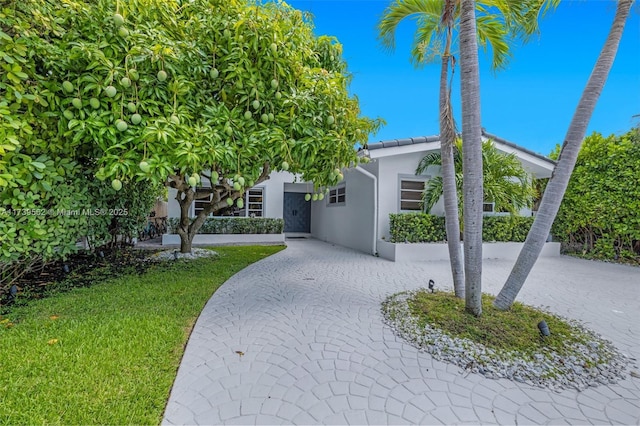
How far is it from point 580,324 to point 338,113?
5171 millimetres

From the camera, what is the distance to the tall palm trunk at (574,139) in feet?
12.5

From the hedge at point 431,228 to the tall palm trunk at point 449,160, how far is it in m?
4.80

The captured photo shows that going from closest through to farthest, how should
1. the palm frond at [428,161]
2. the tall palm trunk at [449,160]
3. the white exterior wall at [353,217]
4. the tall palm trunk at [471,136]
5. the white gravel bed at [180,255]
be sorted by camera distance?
the tall palm trunk at [471,136], the tall palm trunk at [449,160], the white gravel bed at [180,255], the palm frond at [428,161], the white exterior wall at [353,217]

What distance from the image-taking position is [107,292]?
17.8 ft

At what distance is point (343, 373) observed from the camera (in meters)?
3.11

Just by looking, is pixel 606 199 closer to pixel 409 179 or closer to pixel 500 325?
pixel 409 179

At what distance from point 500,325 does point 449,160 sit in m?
2.69

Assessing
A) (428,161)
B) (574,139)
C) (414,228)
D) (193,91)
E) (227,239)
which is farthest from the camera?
(227,239)

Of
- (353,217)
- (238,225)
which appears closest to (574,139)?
(353,217)

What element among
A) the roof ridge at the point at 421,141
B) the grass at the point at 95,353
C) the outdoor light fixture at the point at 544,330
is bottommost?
the grass at the point at 95,353

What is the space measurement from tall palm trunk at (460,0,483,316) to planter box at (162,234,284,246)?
33.7 feet

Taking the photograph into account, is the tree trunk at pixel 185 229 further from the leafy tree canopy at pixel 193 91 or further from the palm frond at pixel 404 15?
the palm frond at pixel 404 15

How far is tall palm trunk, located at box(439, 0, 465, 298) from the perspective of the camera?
493 cm

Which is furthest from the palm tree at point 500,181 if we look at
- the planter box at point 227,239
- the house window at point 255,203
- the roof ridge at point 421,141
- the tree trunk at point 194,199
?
the house window at point 255,203
